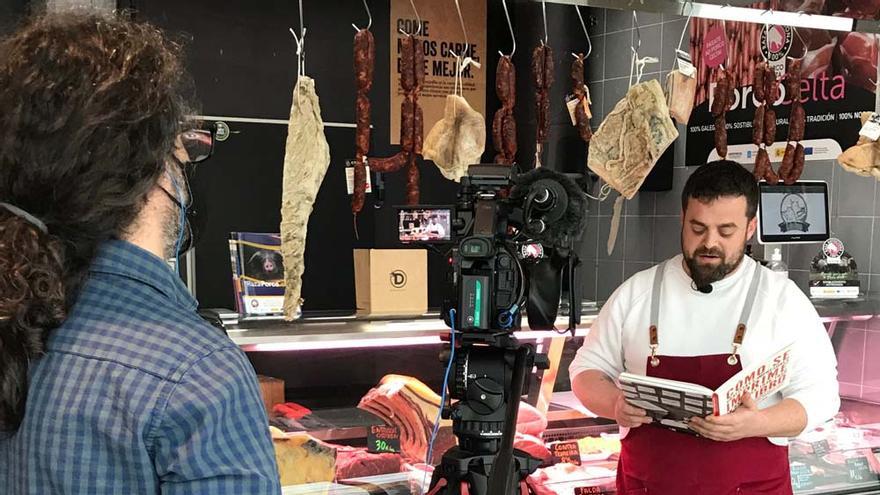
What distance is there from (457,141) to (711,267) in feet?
5.42

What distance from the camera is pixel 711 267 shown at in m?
2.72

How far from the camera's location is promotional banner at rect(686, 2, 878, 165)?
4777 millimetres

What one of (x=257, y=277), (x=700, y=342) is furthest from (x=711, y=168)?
(x=257, y=277)

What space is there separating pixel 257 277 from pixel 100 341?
2.08 metres

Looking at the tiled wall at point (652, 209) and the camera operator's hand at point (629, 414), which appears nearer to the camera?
the camera operator's hand at point (629, 414)

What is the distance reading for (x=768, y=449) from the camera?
2652 mm

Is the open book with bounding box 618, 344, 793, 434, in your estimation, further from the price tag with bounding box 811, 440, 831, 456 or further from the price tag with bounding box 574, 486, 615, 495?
the price tag with bounding box 811, 440, 831, 456

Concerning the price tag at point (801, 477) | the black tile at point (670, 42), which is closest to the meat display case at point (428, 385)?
the price tag at point (801, 477)

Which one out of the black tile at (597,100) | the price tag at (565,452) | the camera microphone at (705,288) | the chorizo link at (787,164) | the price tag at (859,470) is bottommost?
the price tag at (859,470)

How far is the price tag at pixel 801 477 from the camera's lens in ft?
11.9

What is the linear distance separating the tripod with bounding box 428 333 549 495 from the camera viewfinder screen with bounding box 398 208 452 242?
352mm

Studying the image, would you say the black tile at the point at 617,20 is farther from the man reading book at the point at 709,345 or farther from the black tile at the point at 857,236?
the man reading book at the point at 709,345

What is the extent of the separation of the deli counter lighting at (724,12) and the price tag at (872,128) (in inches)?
18.0

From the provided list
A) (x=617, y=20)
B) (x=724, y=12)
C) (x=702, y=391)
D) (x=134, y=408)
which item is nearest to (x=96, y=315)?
(x=134, y=408)
